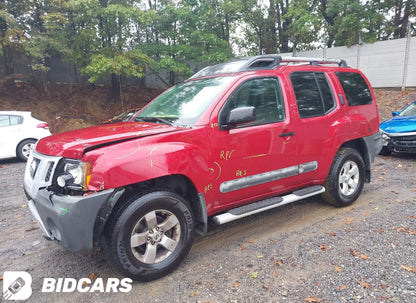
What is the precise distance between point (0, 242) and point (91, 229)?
6.92 feet

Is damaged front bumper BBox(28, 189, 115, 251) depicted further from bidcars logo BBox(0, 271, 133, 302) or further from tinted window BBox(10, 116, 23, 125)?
tinted window BBox(10, 116, 23, 125)

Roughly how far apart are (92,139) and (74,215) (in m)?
0.71

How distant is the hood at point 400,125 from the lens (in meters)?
6.93

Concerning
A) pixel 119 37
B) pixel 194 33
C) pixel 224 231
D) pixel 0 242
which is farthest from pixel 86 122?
pixel 224 231

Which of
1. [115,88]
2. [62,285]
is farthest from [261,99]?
[115,88]

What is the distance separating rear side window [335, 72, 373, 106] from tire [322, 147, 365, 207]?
0.79 m

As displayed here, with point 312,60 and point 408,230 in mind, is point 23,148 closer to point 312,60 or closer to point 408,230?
point 312,60

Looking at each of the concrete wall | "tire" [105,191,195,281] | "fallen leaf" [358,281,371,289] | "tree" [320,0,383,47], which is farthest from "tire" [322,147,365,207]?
"tree" [320,0,383,47]

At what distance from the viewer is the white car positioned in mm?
8414

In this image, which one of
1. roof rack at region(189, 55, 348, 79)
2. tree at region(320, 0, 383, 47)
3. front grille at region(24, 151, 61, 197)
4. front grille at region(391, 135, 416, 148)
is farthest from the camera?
tree at region(320, 0, 383, 47)

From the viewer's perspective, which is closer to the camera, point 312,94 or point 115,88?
point 312,94

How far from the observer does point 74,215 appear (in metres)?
2.40

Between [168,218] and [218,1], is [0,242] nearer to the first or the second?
[168,218]

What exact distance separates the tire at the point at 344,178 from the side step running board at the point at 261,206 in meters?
0.32
